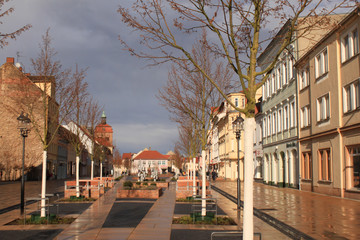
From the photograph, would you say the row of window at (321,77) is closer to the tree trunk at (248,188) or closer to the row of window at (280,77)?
the row of window at (280,77)

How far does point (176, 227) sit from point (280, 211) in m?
6.47

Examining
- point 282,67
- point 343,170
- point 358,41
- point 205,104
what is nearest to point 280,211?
point 205,104

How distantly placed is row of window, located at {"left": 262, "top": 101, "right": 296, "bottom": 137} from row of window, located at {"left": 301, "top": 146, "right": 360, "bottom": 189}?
397cm

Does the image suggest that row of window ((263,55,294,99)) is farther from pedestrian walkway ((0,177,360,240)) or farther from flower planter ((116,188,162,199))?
pedestrian walkway ((0,177,360,240))

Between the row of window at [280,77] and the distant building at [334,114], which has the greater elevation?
the row of window at [280,77]

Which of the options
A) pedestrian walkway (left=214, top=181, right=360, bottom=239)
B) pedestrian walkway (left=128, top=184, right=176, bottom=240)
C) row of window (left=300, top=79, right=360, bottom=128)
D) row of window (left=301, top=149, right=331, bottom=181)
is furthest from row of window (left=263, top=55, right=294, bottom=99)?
pedestrian walkway (left=128, top=184, right=176, bottom=240)

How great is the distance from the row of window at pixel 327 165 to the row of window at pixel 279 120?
13.0 feet

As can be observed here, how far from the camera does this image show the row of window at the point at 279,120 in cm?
3456

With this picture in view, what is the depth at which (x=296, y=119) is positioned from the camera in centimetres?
3306

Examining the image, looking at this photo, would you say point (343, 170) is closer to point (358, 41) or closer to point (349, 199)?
point (349, 199)

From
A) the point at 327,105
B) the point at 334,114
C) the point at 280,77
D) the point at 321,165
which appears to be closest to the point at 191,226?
the point at 334,114

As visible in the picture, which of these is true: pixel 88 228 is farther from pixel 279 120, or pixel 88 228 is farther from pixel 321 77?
pixel 279 120

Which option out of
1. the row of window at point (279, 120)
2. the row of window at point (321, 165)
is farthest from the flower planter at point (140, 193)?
the row of window at point (279, 120)

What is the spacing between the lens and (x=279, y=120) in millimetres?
38594
